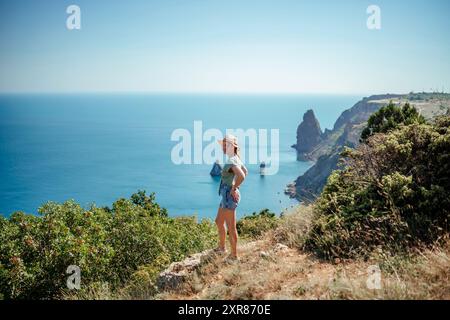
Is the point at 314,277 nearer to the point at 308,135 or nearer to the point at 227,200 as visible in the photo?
the point at 227,200

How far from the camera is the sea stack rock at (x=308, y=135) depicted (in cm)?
17125

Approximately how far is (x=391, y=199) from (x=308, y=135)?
564ft

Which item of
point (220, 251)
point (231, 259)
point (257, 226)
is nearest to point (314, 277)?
point (231, 259)

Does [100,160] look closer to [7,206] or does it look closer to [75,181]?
[75,181]

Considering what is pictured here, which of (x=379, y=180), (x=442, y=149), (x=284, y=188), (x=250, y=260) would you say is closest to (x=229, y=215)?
(x=250, y=260)

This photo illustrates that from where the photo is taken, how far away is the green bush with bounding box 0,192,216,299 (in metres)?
9.17

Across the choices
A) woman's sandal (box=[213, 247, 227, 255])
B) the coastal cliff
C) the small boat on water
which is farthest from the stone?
the small boat on water

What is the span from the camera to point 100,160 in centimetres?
13000

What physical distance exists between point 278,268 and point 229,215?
4.02 feet

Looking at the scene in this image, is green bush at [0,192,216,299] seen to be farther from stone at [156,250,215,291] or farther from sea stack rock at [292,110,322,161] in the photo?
sea stack rock at [292,110,322,161]

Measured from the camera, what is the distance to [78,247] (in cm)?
933

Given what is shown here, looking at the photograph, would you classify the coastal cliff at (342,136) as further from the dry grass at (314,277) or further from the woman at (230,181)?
the woman at (230,181)

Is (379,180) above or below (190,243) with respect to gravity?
above

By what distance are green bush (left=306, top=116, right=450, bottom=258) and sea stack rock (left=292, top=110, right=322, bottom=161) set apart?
161701 mm
